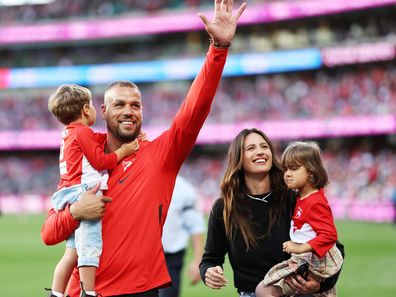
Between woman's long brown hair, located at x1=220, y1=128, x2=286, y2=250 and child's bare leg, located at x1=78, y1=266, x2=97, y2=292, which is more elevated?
woman's long brown hair, located at x1=220, y1=128, x2=286, y2=250

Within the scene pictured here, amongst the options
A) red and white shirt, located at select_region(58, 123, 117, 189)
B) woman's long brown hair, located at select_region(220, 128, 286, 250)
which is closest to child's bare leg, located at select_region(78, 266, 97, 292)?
red and white shirt, located at select_region(58, 123, 117, 189)

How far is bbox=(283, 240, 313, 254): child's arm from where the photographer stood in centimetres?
545

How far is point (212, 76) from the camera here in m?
5.32

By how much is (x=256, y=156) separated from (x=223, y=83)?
45.6 meters

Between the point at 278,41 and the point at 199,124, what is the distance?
44.2 m

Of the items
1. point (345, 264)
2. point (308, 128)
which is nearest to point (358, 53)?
point (308, 128)

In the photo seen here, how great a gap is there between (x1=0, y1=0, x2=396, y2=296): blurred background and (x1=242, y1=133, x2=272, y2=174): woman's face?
677 inches

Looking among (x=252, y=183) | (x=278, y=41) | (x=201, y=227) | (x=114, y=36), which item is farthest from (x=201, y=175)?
(x=252, y=183)

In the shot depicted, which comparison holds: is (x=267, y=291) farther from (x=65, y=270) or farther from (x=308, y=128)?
(x=308, y=128)

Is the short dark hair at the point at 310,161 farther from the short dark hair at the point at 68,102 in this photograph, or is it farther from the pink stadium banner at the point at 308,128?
the pink stadium banner at the point at 308,128

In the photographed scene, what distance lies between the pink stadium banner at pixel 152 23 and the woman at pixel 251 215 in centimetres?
3520

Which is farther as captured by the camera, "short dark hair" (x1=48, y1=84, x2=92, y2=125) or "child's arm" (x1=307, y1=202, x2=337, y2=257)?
"short dark hair" (x1=48, y1=84, x2=92, y2=125)

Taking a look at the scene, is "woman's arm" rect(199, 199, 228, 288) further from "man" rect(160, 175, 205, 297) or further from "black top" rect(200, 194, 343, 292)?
"man" rect(160, 175, 205, 297)

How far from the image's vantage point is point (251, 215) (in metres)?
5.83
